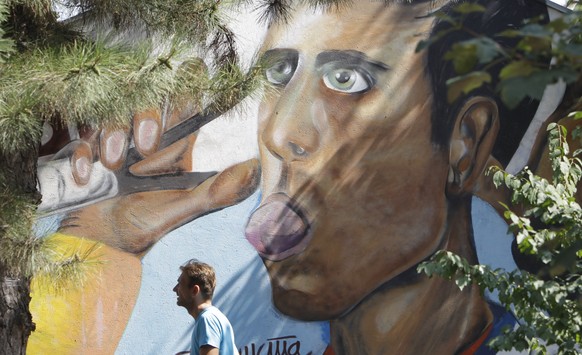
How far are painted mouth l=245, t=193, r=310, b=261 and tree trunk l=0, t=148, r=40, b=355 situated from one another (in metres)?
2.17

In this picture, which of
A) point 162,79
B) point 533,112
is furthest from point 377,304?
point 162,79

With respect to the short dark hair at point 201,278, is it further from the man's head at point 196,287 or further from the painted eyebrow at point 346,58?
the painted eyebrow at point 346,58

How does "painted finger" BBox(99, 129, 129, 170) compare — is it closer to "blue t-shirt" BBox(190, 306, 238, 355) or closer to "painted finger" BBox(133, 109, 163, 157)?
"painted finger" BBox(133, 109, 163, 157)

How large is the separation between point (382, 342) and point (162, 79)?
313cm

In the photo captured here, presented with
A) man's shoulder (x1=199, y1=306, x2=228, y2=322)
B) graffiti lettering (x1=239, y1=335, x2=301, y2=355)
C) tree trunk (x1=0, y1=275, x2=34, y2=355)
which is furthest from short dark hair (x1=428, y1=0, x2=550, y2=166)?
tree trunk (x1=0, y1=275, x2=34, y2=355)

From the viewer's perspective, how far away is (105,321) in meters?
6.20

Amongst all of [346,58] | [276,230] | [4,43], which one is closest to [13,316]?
[4,43]

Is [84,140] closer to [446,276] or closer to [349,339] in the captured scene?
[349,339]

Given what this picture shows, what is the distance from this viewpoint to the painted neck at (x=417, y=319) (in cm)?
642

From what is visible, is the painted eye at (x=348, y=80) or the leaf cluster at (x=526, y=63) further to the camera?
the painted eye at (x=348, y=80)

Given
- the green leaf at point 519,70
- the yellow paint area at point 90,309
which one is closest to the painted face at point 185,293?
the yellow paint area at point 90,309

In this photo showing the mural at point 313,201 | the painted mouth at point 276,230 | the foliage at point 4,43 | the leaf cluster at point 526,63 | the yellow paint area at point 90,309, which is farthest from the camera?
the painted mouth at point 276,230

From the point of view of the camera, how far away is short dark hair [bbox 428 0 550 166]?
21.7 ft

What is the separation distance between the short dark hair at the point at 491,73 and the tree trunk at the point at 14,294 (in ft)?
10.6
